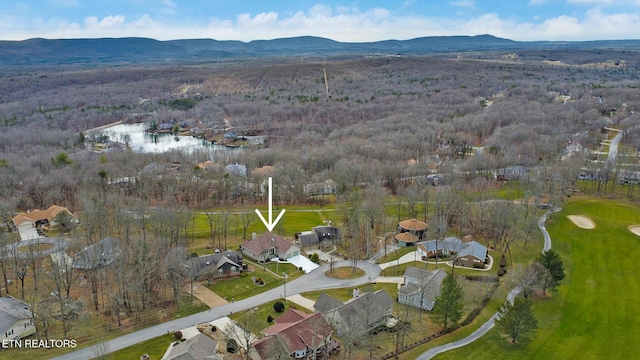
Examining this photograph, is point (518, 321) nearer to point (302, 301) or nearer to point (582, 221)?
point (302, 301)

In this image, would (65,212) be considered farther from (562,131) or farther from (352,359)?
(562,131)

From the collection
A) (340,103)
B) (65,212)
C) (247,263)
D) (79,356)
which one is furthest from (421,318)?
(340,103)

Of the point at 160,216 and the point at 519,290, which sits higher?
the point at 160,216

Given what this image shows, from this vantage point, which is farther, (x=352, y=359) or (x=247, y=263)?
(x=247, y=263)

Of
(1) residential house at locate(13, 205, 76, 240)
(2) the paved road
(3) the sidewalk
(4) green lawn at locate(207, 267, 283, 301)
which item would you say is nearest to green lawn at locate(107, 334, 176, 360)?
(2) the paved road

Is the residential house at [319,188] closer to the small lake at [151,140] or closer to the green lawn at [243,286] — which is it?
the green lawn at [243,286]

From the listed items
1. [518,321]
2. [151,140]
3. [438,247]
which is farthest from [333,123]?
[518,321]

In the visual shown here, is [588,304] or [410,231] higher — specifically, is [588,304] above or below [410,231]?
below

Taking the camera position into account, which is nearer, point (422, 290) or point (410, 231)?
point (422, 290)
